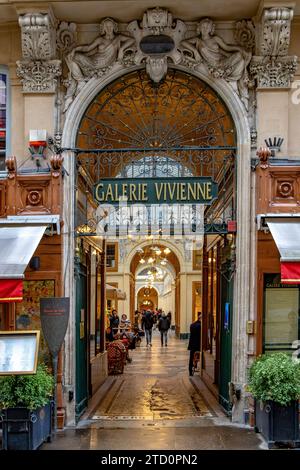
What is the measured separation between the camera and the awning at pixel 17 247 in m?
8.85

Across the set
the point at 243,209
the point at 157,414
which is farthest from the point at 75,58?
the point at 157,414

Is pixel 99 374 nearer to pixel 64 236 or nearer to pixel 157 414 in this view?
pixel 157 414

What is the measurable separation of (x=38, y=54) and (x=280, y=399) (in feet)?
22.4

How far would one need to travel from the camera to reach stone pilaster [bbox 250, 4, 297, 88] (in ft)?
32.8

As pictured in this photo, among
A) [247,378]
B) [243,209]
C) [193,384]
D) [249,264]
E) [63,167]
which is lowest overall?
[193,384]

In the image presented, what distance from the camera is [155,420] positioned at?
36.0 feet

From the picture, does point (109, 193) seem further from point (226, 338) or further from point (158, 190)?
point (226, 338)

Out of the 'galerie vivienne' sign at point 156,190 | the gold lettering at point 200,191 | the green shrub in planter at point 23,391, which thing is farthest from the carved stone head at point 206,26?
the green shrub in planter at point 23,391

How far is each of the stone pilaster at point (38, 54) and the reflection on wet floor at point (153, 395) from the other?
6.08m

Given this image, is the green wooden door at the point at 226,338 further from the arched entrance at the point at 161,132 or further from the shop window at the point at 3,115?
the shop window at the point at 3,115

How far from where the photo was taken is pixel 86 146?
37.8ft

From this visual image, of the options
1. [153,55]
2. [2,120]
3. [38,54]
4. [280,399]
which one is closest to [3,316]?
[2,120]

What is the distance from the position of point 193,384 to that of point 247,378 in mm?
5741

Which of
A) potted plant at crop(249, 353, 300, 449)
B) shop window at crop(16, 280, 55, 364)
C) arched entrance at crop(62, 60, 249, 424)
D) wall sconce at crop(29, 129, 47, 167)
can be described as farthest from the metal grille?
potted plant at crop(249, 353, 300, 449)
